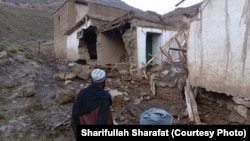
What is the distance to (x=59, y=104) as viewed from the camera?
24.4 feet

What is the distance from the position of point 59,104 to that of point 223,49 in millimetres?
4800

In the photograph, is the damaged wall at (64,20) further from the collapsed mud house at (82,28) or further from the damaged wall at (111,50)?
the damaged wall at (111,50)

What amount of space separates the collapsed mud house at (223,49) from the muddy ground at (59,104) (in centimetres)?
49

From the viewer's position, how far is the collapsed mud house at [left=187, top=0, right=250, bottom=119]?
504cm

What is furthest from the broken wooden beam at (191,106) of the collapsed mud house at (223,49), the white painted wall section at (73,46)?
the white painted wall section at (73,46)

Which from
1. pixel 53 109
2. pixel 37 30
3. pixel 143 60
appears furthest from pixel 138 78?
pixel 37 30

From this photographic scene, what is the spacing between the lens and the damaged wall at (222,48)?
504 centimetres

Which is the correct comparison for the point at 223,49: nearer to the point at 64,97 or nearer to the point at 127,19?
the point at 64,97

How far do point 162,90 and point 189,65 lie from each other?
6.78ft

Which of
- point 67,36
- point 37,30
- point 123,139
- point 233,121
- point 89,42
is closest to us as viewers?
point 123,139

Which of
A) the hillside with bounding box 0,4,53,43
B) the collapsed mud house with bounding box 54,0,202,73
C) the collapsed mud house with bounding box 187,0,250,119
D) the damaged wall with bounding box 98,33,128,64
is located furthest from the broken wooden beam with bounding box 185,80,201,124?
the hillside with bounding box 0,4,53,43

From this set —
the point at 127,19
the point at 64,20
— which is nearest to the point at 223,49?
the point at 127,19

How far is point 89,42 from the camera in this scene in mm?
15516

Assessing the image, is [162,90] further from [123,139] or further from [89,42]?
[89,42]
